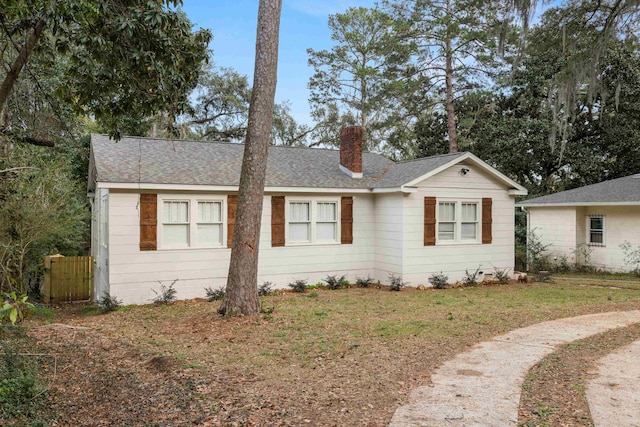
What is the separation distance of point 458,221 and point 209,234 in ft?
22.9

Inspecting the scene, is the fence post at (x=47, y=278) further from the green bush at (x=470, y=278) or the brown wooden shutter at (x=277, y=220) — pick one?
the green bush at (x=470, y=278)

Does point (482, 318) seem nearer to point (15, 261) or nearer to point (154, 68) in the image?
point (154, 68)

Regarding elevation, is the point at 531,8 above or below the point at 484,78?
below

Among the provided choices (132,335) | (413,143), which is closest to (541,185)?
(413,143)

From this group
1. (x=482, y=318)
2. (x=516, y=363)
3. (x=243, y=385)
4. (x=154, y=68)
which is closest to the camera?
(x=243, y=385)

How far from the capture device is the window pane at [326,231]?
12820mm

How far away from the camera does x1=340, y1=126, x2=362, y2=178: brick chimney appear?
13.9m

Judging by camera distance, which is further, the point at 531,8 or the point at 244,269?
the point at 531,8

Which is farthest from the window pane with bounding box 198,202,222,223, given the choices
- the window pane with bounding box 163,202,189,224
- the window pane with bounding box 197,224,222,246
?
the window pane with bounding box 163,202,189,224

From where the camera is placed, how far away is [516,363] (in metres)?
5.70

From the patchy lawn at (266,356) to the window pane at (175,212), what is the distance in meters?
2.01

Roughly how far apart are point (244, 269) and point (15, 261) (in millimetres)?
6102

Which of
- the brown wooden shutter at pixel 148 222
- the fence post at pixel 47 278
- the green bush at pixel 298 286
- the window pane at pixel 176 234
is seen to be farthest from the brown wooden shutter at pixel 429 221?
the fence post at pixel 47 278

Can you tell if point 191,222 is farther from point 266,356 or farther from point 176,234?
point 266,356
